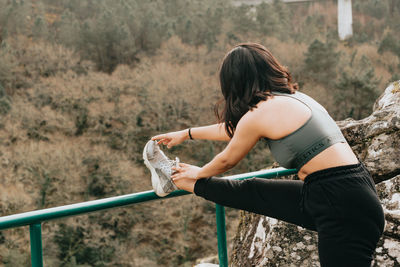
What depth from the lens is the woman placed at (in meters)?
1.42

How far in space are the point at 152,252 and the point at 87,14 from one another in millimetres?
29640

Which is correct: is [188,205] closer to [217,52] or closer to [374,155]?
[217,52]

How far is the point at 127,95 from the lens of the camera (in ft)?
94.5

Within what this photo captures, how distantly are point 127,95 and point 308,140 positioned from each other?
91.8 ft

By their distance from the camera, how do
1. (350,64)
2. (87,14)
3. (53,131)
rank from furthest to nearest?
(87,14)
(350,64)
(53,131)

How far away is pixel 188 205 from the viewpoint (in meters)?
22.6

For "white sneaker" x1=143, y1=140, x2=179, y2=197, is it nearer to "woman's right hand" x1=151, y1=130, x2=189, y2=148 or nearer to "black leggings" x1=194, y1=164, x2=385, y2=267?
"woman's right hand" x1=151, y1=130, x2=189, y2=148

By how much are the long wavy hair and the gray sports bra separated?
0.16 m

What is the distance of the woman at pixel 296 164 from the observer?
4.66 ft

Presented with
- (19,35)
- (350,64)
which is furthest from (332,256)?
(19,35)

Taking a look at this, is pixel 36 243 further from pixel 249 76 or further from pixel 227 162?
pixel 249 76

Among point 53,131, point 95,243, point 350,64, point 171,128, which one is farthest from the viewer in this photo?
point 350,64

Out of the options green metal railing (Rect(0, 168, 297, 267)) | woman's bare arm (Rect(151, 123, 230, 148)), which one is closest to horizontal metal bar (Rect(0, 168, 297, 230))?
green metal railing (Rect(0, 168, 297, 267))

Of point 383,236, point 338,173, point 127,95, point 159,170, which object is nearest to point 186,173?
point 159,170
